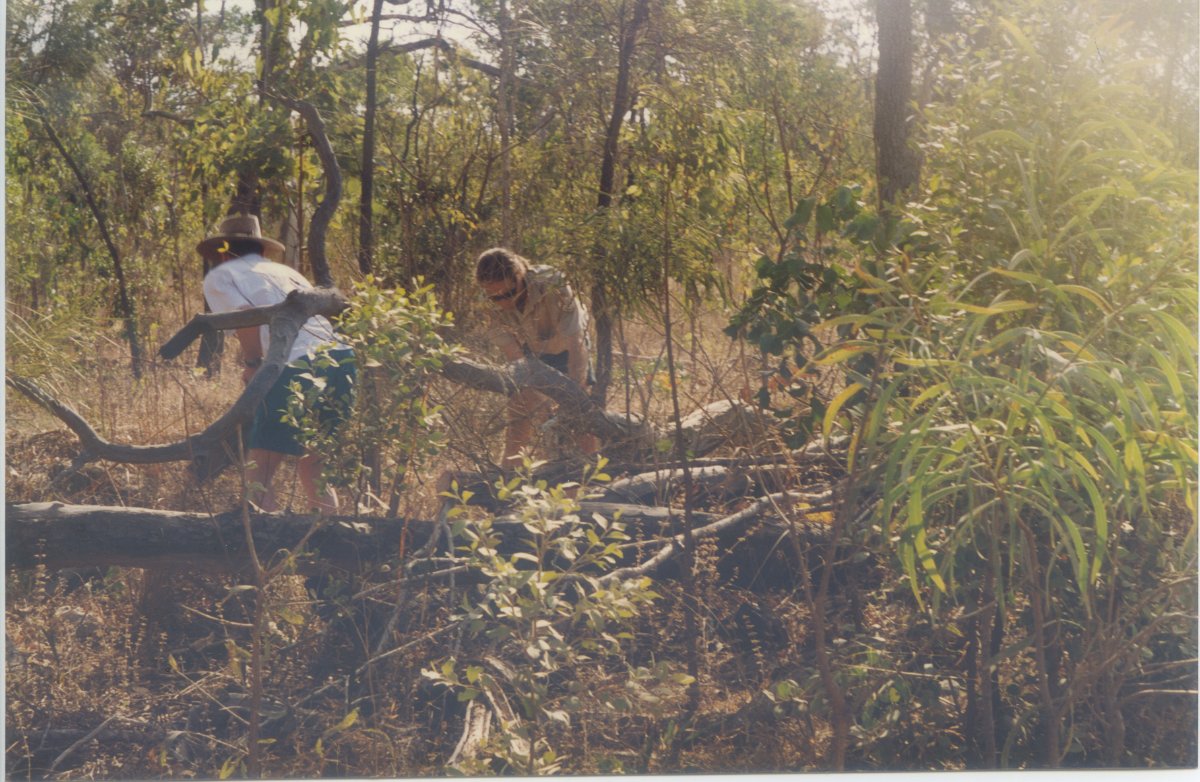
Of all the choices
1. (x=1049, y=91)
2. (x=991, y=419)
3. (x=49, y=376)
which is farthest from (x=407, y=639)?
(x=1049, y=91)

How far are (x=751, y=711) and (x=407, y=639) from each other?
0.91 meters

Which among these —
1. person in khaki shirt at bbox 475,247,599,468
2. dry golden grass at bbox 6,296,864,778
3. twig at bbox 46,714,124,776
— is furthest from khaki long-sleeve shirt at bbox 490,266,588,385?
twig at bbox 46,714,124,776

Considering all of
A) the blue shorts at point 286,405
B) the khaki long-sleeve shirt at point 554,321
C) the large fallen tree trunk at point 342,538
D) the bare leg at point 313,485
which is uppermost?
the khaki long-sleeve shirt at point 554,321

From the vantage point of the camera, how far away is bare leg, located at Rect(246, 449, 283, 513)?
3342mm

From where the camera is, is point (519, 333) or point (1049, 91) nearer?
point (1049, 91)

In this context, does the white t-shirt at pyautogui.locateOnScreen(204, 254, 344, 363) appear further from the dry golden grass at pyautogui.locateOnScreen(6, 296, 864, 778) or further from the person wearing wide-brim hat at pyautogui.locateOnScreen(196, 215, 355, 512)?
the dry golden grass at pyautogui.locateOnScreen(6, 296, 864, 778)

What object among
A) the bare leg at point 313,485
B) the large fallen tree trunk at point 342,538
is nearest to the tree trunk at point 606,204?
the large fallen tree trunk at point 342,538

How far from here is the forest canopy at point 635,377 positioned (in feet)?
9.37

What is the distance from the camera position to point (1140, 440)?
8.95ft

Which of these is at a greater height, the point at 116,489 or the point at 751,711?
the point at 116,489

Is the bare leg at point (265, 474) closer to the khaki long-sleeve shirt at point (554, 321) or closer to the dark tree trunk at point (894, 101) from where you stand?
the khaki long-sleeve shirt at point (554, 321)

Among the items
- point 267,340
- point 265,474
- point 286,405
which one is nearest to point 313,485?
point 265,474

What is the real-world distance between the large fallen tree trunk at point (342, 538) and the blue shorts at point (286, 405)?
204 mm

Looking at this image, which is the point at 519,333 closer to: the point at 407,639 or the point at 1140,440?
the point at 407,639
